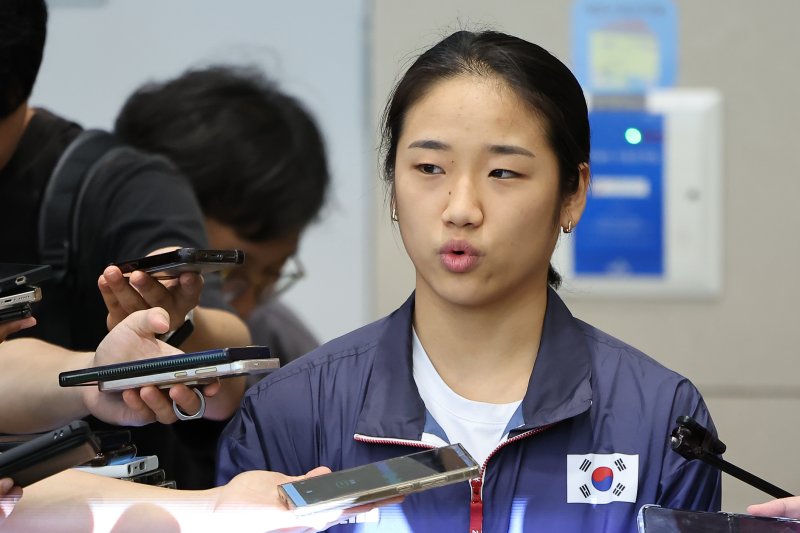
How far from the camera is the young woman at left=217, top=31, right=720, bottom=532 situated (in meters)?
1.29

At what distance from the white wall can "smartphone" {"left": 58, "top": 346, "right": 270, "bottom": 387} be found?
1.17 m

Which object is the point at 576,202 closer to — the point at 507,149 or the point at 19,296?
the point at 507,149

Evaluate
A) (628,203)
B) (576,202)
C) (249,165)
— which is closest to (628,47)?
(628,203)

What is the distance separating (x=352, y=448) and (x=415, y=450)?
0.28ft

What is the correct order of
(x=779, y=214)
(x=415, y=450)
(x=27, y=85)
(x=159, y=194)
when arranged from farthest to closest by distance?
1. (x=779, y=214)
2. (x=159, y=194)
3. (x=27, y=85)
4. (x=415, y=450)

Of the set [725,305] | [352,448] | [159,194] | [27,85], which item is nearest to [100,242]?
[159,194]

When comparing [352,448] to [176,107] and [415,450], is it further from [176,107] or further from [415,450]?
[176,107]

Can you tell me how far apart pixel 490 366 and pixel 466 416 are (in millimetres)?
84

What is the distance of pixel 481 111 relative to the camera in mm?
1327

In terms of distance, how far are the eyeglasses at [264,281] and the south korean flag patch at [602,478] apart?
1.19 metres

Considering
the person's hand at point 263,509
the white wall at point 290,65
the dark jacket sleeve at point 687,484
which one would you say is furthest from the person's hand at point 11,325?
the white wall at point 290,65

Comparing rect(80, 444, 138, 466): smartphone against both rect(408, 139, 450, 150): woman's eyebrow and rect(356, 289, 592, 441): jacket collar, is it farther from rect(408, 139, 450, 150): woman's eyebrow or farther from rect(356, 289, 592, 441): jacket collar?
rect(408, 139, 450, 150): woman's eyebrow

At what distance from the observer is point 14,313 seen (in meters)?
1.30

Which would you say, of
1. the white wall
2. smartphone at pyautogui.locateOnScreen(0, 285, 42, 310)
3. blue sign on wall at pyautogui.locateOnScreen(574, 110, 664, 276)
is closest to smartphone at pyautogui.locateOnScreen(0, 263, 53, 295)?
smartphone at pyautogui.locateOnScreen(0, 285, 42, 310)
